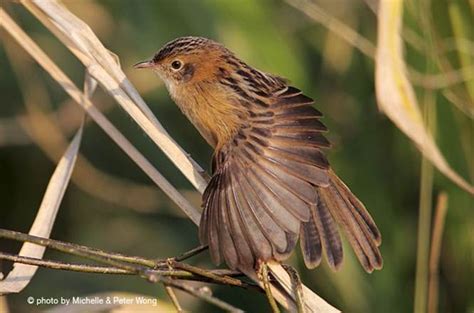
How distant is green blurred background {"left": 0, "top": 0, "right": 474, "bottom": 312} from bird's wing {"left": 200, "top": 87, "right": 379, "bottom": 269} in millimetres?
848

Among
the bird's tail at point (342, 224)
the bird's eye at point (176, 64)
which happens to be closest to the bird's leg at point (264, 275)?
the bird's tail at point (342, 224)

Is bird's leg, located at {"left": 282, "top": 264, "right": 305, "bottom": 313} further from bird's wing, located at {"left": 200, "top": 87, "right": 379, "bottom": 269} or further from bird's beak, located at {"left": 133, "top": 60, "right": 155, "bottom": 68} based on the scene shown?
bird's beak, located at {"left": 133, "top": 60, "right": 155, "bottom": 68}

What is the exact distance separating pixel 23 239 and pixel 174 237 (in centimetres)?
278

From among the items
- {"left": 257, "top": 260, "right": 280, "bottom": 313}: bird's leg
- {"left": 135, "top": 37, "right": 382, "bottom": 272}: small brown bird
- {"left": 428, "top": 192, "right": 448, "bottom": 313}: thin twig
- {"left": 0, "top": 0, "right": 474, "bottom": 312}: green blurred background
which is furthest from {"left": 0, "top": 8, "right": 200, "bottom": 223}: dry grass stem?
{"left": 0, "top": 0, "right": 474, "bottom": 312}: green blurred background

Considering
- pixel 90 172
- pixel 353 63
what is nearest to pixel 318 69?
pixel 353 63

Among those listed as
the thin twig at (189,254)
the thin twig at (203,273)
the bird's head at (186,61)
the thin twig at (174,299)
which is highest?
the bird's head at (186,61)

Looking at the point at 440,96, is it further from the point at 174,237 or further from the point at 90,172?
the point at 90,172

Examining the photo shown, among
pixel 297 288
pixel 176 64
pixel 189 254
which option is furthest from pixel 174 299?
pixel 176 64

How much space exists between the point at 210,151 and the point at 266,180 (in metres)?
1.79

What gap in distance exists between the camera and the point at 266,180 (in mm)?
2938

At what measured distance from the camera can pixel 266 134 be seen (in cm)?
307

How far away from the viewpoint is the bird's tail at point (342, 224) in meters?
3.01

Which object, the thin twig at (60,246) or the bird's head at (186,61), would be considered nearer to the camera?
the thin twig at (60,246)

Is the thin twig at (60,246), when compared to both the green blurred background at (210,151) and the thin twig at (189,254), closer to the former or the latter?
the thin twig at (189,254)
